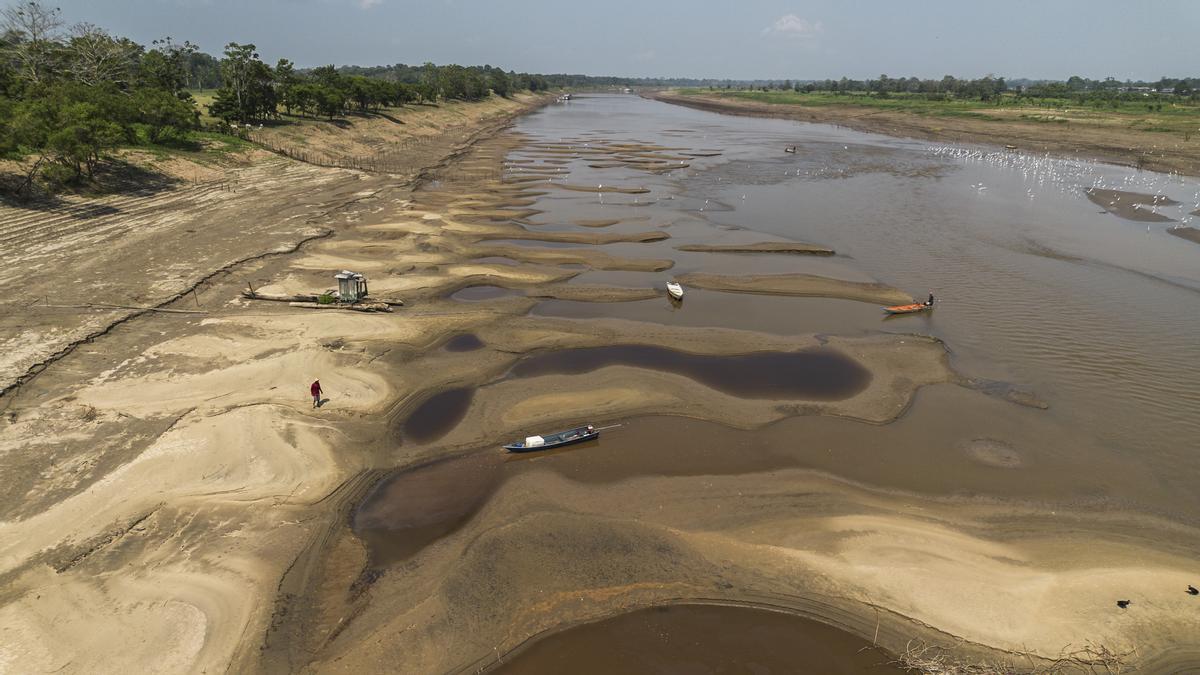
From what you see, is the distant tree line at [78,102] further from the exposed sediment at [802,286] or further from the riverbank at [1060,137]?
the riverbank at [1060,137]

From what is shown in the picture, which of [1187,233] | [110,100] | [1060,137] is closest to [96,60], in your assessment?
[110,100]

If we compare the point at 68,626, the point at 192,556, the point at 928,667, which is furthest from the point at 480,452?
the point at 928,667

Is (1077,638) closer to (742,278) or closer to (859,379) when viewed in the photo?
(859,379)

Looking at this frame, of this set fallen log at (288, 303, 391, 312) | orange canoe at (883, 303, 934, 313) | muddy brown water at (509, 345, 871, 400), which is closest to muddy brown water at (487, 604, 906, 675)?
muddy brown water at (509, 345, 871, 400)

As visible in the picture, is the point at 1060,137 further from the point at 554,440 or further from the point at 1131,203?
the point at 554,440

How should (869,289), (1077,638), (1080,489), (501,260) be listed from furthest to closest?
(501,260) < (869,289) < (1080,489) < (1077,638)

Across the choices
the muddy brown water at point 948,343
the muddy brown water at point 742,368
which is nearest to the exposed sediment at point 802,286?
the muddy brown water at point 948,343
